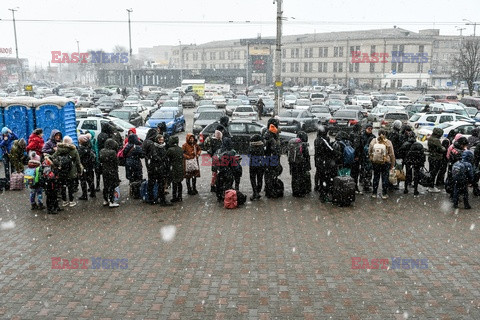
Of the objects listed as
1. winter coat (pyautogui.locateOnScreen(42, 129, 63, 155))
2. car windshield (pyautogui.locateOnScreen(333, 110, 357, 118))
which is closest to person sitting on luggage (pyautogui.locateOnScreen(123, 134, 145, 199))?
winter coat (pyautogui.locateOnScreen(42, 129, 63, 155))

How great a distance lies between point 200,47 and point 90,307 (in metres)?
116

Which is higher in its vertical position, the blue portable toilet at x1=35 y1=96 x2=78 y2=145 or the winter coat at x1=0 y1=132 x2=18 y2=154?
the blue portable toilet at x1=35 y1=96 x2=78 y2=145

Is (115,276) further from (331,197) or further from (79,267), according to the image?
(331,197)

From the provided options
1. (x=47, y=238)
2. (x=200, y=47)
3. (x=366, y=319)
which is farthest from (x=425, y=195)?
(x=200, y=47)

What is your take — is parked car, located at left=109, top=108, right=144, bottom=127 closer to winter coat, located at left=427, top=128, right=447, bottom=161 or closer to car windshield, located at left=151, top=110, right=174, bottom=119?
car windshield, located at left=151, top=110, right=174, bottom=119

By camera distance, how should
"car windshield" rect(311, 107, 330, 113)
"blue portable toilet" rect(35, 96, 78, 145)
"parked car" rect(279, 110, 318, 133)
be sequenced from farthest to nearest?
1. "car windshield" rect(311, 107, 330, 113)
2. "parked car" rect(279, 110, 318, 133)
3. "blue portable toilet" rect(35, 96, 78, 145)

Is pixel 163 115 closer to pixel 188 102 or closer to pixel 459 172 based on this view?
pixel 459 172

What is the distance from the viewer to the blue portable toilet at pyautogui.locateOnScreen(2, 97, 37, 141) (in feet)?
49.9

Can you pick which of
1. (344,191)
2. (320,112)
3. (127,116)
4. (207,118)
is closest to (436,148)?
(344,191)

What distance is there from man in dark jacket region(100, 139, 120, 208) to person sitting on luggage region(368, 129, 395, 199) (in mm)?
6318

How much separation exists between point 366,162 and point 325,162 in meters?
1.54

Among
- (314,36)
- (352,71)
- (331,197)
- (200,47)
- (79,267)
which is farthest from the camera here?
(200,47)

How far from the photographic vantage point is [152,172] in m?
9.87

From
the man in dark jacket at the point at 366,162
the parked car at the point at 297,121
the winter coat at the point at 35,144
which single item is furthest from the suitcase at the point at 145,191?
the parked car at the point at 297,121
